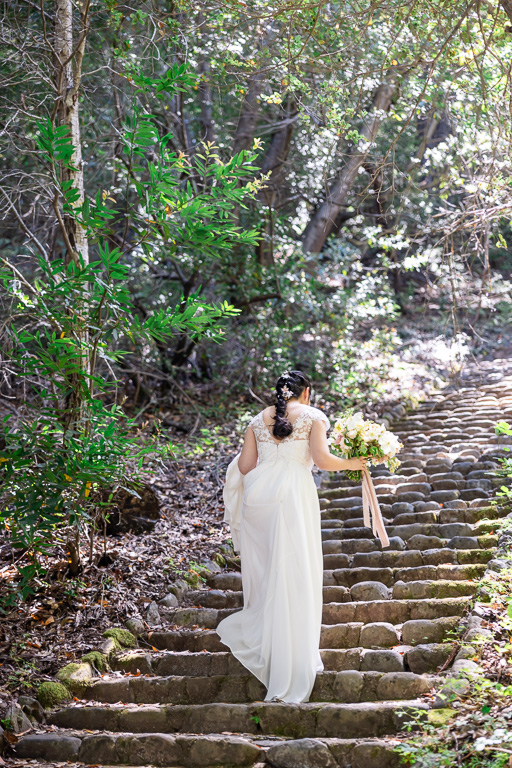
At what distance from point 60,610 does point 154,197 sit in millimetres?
3166

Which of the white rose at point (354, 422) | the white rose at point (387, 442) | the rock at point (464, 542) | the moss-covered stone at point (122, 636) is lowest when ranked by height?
the moss-covered stone at point (122, 636)

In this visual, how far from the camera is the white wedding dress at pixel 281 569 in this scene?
447 cm

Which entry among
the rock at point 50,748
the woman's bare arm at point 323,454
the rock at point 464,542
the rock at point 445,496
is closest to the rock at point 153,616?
the rock at point 50,748

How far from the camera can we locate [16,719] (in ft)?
13.8

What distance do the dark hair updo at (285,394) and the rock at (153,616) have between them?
1.91 m

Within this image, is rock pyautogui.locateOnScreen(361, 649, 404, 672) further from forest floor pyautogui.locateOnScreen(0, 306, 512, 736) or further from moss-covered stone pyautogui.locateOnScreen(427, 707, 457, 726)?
forest floor pyautogui.locateOnScreen(0, 306, 512, 736)

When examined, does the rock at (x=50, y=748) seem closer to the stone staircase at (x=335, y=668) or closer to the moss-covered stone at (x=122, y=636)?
the stone staircase at (x=335, y=668)

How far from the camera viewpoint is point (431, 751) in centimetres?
324

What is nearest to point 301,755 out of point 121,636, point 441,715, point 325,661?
point 441,715

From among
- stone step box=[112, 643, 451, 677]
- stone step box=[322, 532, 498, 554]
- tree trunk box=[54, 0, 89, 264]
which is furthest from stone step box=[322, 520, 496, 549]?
tree trunk box=[54, 0, 89, 264]

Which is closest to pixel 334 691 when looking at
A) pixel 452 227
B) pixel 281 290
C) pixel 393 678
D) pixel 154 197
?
pixel 393 678

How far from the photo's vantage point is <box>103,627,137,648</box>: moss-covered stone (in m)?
5.28

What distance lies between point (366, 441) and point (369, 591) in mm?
1315

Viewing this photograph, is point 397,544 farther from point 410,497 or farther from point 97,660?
point 97,660
